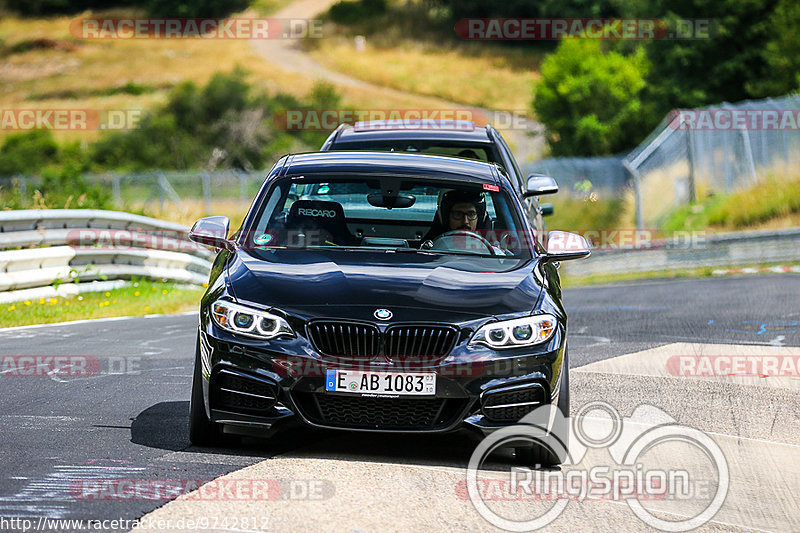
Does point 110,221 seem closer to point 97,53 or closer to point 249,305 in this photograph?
point 249,305

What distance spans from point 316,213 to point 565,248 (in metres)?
1.50

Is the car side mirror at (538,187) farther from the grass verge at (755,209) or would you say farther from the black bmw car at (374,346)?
the grass verge at (755,209)

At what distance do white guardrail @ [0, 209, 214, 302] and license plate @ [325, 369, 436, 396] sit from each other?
8.46 meters

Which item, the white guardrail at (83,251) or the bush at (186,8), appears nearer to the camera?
the white guardrail at (83,251)

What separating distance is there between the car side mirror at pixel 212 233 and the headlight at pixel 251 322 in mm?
979

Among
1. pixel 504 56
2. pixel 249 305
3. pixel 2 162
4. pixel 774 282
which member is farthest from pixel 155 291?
pixel 504 56

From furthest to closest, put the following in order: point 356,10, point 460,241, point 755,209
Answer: point 356,10, point 755,209, point 460,241

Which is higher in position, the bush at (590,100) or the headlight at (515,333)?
the headlight at (515,333)

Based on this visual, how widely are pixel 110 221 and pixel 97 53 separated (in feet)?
295

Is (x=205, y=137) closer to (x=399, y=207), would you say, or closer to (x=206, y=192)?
(x=206, y=192)

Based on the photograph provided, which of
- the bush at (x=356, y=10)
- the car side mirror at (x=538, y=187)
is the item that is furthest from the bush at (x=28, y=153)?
the car side mirror at (x=538, y=187)

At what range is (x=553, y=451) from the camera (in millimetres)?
6395

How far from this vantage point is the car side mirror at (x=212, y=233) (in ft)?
23.6

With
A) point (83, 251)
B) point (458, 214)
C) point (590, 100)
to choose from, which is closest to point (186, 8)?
point (590, 100)
